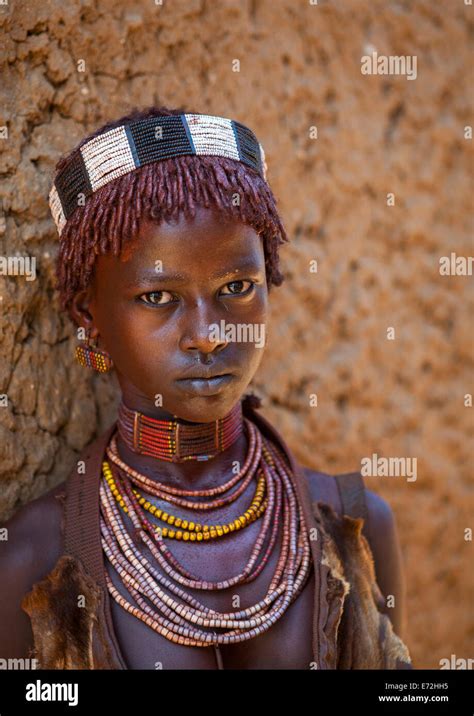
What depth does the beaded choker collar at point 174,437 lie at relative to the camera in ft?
7.76

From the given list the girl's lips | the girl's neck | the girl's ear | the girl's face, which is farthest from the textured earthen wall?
the girl's lips

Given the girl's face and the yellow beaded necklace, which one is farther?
the yellow beaded necklace

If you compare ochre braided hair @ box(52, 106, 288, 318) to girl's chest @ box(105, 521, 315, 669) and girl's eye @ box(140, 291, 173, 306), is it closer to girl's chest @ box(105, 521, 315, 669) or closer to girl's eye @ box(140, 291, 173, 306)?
girl's eye @ box(140, 291, 173, 306)

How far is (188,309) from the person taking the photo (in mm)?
2199

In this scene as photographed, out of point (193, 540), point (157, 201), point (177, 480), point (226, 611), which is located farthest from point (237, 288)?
point (226, 611)

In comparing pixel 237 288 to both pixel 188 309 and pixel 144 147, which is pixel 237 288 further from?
pixel 144 147

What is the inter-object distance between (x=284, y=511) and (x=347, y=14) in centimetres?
179

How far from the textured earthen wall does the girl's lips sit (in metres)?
0.63

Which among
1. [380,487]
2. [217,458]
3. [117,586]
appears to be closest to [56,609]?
[117,586]

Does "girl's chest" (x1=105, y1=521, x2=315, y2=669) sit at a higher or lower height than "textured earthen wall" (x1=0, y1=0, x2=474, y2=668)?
lower

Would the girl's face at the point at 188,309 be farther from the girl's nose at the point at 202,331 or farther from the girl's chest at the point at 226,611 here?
the girl's chest at the point at 226,611

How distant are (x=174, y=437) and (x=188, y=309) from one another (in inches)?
13.3

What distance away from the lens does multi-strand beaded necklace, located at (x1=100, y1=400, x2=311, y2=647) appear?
7.34 feet

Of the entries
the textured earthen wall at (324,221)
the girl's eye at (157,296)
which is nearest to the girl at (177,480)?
the girl's eye at (157,296)
